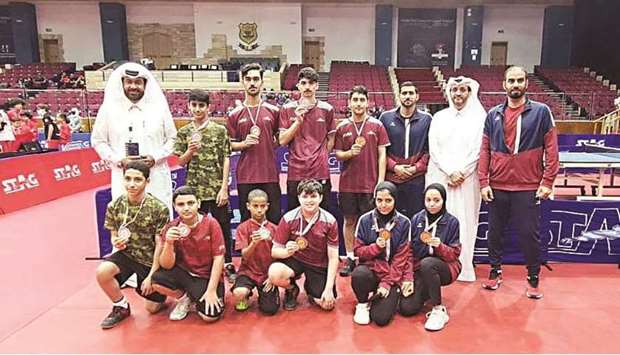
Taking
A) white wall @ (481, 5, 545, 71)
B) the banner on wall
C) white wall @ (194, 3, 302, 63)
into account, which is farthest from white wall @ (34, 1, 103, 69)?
white wall @ (481, 5, 545, 71)

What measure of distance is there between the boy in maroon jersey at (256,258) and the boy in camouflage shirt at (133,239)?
0.58 metres

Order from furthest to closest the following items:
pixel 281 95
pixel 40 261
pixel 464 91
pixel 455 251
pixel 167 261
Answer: pixel 281 95 → pixel 40 261 → pixel 464 91 → pixel 455 251 → pixel 167 261

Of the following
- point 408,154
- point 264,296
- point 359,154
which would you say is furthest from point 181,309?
point 408,154

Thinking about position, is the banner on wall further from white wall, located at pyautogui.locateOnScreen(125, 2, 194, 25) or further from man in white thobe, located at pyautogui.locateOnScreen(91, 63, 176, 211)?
man in white thobe, located at pyautogui.locateOnScreen(91, 63, 176, 211)

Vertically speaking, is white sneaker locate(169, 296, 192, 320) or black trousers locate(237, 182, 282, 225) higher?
black trousers locate(237, 182, 282, 225)

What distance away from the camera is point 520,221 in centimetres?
359

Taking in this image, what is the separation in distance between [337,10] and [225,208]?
1864cm

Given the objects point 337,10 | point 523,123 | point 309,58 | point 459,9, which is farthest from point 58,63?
point 523,123

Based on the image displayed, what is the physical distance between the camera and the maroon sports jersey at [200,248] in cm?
323

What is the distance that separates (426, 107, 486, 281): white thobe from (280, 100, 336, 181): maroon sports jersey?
0.94 meters

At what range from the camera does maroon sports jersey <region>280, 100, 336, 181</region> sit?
3.88 metres

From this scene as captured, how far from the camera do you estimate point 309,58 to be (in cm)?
2134

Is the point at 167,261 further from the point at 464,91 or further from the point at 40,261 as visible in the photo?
the point at 464,91

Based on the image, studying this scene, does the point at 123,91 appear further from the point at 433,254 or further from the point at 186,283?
the point at 433,254
